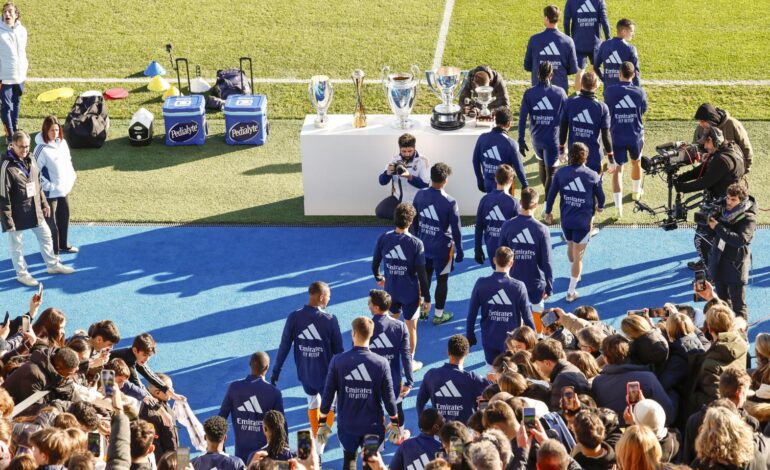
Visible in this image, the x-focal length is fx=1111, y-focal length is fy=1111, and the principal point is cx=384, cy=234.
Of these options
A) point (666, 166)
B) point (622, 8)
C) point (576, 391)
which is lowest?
point (576, 391)

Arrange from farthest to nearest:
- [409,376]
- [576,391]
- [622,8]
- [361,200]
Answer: [622,8] < [361,200] < [409,376] < [576,391]

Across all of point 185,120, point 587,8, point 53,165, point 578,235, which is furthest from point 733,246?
point 185,120

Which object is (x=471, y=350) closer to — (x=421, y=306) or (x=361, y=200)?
(x=421, y=306)

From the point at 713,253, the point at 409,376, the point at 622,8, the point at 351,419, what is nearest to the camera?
the point at 351,419

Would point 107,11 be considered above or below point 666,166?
above

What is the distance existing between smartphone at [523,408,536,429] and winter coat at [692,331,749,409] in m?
1.53

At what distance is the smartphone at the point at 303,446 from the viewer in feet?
22.0

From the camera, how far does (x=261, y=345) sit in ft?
35.6

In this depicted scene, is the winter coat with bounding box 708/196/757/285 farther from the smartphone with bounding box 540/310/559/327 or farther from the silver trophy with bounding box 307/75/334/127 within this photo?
the silver trophy with bounding box 307/75/334/127

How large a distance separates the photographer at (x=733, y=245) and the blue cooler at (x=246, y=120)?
22.9ft

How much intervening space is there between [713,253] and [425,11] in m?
10.7

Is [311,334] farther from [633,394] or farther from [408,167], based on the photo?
[408,167]

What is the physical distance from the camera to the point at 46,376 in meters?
7.99

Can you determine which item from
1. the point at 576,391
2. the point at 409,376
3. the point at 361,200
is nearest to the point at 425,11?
the point at 361,200
